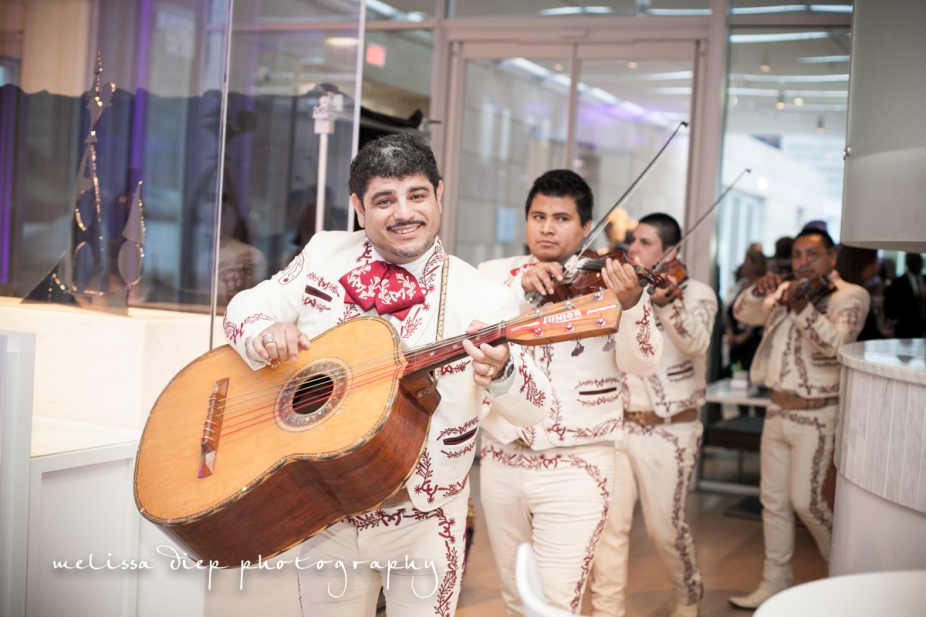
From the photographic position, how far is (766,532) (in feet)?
12.9

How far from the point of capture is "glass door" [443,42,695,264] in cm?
583

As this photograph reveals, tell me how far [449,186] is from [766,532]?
3410 millimetres

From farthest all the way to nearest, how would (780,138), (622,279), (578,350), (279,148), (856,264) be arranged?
(780,138), (856,264), (279,148), (578,350), (622,279)

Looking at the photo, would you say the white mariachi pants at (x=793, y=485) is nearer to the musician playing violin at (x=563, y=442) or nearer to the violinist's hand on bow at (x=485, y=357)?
the musician playing violin at (x=563, y=442)

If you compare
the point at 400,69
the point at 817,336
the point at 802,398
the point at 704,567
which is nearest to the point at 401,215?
the point at 817,336

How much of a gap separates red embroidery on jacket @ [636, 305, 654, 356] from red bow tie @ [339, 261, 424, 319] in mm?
863

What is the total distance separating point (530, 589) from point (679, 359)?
233 centimetres

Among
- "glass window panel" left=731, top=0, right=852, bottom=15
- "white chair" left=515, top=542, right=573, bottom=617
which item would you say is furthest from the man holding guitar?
"glass window panel" left=731, top=0, right=852, bottom=15

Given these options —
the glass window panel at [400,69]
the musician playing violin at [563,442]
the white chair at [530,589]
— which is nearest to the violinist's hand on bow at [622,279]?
the musician playing violin at [563,442]

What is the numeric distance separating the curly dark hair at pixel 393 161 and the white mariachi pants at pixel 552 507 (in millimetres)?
1022

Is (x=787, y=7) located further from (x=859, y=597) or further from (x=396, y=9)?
(x=859, y=597)

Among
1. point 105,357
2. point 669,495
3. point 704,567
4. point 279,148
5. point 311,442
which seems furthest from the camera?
point 704,567

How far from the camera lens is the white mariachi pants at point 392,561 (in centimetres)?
187

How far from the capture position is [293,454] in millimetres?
1618
